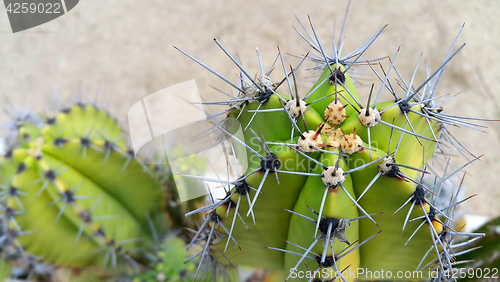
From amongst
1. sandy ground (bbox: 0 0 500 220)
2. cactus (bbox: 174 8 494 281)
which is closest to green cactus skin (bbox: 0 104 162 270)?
cactus (bbox: 174 8 494 281)

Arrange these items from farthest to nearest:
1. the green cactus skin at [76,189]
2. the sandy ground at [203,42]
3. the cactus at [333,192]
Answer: the sandy ground at [203,42]
the green cactus skin at [76,189]
the cactus at [333,192]

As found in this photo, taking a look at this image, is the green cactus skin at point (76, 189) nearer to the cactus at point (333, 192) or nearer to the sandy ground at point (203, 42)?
the cactus at point (333, 192)

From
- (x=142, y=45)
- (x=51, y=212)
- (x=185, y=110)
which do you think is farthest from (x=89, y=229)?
(x=142, y=45)

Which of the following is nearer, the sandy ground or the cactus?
the cactus

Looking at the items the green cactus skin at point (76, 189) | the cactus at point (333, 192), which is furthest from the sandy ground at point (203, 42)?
the cactus at point (333, 192)

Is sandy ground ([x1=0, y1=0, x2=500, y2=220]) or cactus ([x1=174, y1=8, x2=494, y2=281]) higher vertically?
sandy ground ([x1=0, y1=0, x2=500, y2=220])

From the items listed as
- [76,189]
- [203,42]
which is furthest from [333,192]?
[203,42]

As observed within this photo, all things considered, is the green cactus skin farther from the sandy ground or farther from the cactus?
the sandy ground
